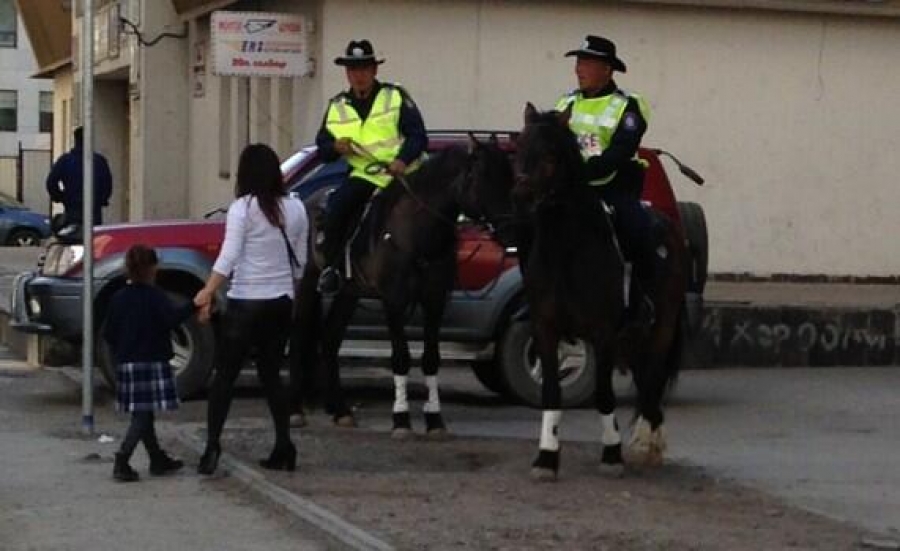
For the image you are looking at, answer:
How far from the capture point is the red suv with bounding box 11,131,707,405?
14.4m

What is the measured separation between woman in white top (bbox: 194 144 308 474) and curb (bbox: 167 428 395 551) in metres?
0.27

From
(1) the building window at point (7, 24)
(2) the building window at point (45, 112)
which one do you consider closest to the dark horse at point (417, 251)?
(1) the building window at point (7, 24)

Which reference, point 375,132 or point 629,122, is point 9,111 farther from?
point 629,122

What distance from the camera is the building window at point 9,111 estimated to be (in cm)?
6694

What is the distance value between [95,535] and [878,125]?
16.9 metres

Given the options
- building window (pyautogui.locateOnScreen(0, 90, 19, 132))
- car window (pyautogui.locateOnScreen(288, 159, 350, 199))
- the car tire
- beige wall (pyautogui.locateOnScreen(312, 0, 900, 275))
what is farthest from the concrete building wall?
building window (pyautogui.locateOnScreen(0, 90, 19, 132))

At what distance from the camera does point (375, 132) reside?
12680 millimetres

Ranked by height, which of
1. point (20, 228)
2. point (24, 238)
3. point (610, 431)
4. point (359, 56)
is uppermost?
point (359, 56)

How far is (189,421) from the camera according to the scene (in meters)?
13.6

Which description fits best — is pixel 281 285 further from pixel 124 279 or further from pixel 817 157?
pixel 817 157

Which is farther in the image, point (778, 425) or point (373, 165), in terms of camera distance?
point (778, 425)

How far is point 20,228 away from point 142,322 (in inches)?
1384

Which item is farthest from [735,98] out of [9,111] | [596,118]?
[9,111]

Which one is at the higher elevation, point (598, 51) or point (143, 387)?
point (598, 51)
